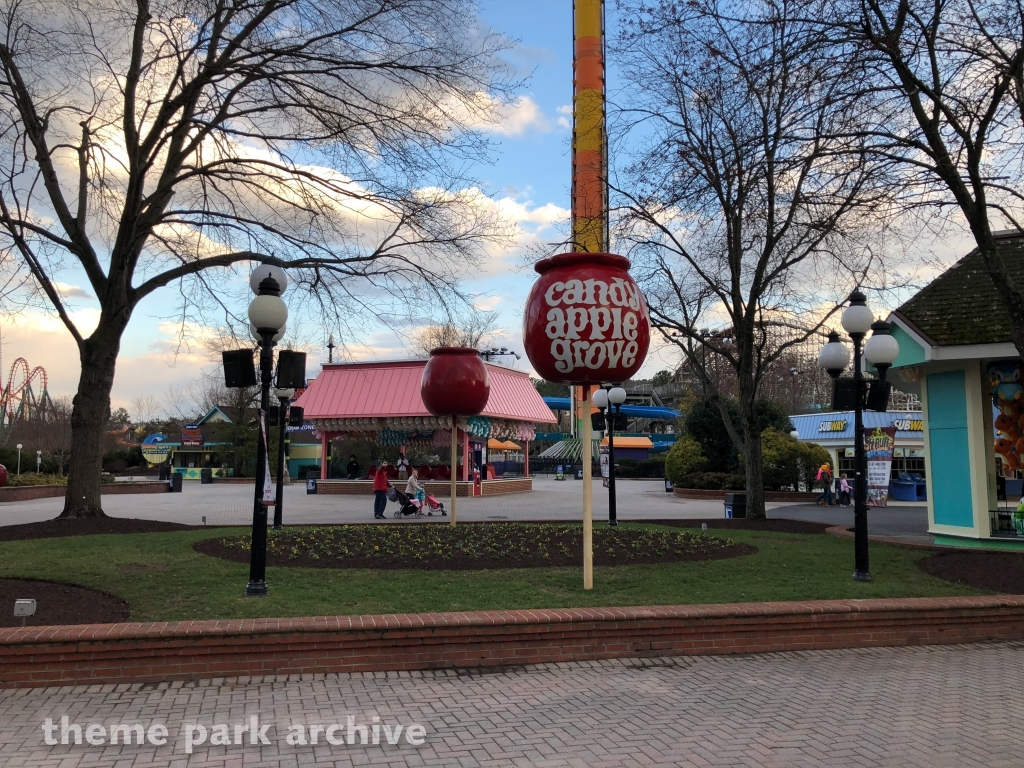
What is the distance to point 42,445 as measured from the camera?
59156 millimetres

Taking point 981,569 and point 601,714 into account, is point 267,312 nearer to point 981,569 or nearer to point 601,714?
point 601,714

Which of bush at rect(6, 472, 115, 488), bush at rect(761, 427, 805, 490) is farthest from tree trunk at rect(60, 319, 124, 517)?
bush at rect(761, 427, 805, 490)

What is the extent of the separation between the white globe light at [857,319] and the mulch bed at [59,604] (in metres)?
9.03

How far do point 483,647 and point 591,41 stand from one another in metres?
57.3

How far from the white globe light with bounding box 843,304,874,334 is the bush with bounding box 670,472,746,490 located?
2256cm

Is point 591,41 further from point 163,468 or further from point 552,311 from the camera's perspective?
point 552,311

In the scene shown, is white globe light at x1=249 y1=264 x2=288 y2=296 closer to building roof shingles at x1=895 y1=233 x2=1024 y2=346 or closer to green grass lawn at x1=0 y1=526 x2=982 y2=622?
green grass lawn at x1=0 y1=526 x2=982 y2=622

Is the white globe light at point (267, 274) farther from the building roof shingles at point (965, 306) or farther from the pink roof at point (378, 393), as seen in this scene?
the pink roof at point (378, 393)

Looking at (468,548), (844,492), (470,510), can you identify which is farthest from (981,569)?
(844,492)

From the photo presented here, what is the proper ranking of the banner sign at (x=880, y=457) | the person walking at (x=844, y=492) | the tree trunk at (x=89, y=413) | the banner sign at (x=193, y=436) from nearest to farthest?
the tree trunk at (x=89, y=413)
the banner sign at (x=880, y=457)
the person walking at (x=844, y=492)
the banner sign at (x=193, y=436)

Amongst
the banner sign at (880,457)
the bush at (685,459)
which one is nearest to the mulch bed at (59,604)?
the banner sign at (880,457)

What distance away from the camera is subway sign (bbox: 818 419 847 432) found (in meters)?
34.4

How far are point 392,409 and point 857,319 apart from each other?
931 inches

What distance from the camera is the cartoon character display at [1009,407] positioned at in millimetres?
13633
